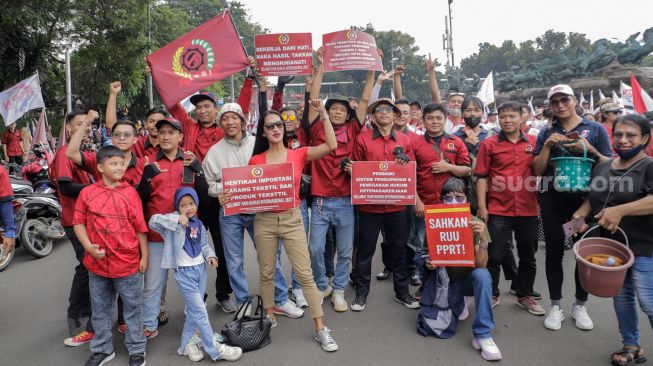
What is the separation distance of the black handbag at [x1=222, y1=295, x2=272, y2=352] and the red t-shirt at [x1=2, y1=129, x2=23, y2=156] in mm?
12514

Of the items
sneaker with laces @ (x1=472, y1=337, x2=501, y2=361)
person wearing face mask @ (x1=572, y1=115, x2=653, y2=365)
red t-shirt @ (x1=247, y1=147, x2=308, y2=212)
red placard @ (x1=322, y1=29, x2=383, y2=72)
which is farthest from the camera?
A: red placard @ (x1=322, y1=29, x2=383, y2=72)

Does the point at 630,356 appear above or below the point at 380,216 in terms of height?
below

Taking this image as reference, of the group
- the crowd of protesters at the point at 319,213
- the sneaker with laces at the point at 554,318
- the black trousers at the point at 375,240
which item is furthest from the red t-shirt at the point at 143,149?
the sneaker with laces at the point at 554,318

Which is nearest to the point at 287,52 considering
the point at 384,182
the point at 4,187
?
the point at 384,182

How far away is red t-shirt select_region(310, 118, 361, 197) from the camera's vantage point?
4.30 metres

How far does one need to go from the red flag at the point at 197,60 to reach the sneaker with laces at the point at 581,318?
13.3 feet

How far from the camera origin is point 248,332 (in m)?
3.57

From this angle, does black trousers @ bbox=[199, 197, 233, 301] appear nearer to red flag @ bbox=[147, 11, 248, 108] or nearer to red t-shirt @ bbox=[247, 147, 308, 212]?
red t-shirt @ bbox=[247, 147, 308, 212]

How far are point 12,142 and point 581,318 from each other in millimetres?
14666

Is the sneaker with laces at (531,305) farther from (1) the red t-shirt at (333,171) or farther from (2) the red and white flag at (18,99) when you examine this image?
(2) the red and white flag at (18,99)

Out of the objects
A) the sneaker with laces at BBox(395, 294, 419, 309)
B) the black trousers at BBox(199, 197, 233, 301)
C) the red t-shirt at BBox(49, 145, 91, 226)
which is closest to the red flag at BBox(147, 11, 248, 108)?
the red t-shirt at BBox(49, 145, 91, 226)

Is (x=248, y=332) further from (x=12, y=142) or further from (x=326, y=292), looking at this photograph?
(x=12, y=142)

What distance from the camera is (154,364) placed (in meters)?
3.43

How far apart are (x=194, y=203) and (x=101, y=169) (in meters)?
0.72
